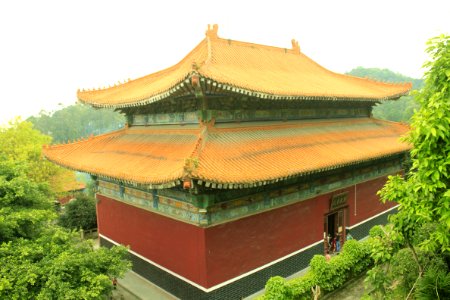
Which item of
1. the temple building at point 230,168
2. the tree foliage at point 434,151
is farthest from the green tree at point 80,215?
the tree foliage at point 434,151

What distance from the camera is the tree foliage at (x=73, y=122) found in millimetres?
73062

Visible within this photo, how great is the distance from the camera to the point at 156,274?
1197cm

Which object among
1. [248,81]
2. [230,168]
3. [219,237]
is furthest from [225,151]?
[248,81]

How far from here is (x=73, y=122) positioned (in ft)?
263

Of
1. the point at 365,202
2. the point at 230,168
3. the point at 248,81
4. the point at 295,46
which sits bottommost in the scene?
the point at 365,202

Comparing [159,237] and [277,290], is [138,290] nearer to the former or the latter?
[159,237]

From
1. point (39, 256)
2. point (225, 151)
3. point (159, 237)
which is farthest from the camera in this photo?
point (159, 237)

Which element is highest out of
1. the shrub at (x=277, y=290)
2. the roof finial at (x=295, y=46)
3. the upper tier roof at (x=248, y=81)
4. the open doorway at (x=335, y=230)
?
the roof finial at (x=295, y=46)

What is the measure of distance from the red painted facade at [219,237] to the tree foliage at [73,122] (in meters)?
56.4

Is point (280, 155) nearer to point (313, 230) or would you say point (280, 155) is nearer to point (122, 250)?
point (313, 230)

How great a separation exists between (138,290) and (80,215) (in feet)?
34.6

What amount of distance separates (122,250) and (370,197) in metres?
11.5

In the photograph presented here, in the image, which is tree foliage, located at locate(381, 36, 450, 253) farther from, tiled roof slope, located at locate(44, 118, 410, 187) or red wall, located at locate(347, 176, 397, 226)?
red wall, located at locate(347, 176, 397, 226)

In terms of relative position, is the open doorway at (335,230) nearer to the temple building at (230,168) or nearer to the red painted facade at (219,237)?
the temple building at (230,168)
